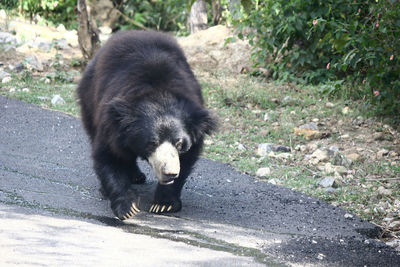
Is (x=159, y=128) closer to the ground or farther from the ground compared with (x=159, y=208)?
farther from the ground

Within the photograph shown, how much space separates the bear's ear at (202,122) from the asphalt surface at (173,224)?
0.56m

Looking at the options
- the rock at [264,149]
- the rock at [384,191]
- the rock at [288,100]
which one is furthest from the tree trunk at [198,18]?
the rock at [384,191]

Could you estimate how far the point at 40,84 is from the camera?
7.39 metres

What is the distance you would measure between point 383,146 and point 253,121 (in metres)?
1.46

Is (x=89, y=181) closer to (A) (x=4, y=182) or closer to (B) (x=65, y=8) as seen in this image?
(A) (x=4, y=182)

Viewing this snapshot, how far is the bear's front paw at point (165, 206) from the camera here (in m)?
3.72

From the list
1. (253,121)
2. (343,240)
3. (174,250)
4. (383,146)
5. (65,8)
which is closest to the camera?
(174,250)

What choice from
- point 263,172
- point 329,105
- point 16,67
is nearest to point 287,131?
Answer: point 329,105

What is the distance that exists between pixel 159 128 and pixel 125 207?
543 mm

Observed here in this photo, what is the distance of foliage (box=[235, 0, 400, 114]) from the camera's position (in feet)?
15.9

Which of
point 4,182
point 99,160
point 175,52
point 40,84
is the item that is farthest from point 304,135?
point 40,84

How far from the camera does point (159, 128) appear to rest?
3.41m

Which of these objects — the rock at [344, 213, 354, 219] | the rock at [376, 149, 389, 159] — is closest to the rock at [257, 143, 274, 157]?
the rock at [376, 149, 389, 159]

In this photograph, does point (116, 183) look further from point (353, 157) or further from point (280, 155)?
point (353, 157)
